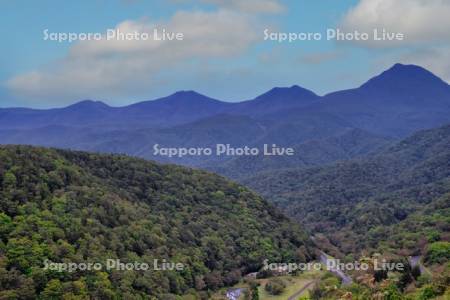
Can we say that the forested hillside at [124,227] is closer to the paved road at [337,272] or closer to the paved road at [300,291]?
the paved road at [337,272]

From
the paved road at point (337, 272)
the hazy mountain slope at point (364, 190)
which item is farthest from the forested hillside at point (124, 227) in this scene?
the hazy mountain slope at point (364, 190)

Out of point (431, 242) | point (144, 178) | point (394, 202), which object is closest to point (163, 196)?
point (144, 178)

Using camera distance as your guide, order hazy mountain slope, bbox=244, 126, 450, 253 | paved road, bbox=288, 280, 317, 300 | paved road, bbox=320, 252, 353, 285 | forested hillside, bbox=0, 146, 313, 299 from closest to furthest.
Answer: forested hillside, bbox=0, 146, 313, 299 < paved road, bbox=288, 280, 317, 300 < paved road, bbox=320, 252, 353, 285 < hazy mountain slope, bbox=244, 126, 450, 253

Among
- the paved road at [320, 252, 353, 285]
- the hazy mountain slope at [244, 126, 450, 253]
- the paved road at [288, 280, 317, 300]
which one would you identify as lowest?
the paved road at [288, 280, 317, 300]

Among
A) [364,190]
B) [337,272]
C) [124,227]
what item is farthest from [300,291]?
[364,190]

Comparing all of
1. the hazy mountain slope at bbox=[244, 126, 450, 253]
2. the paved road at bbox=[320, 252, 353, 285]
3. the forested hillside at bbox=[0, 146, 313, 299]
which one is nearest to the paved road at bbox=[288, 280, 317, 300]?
the paved road at bbox=[320, 252, 353, 285]

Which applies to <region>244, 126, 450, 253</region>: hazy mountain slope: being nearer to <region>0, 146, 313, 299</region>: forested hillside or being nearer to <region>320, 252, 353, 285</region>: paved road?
<region>320, 252, 353, 285</region>: paved road

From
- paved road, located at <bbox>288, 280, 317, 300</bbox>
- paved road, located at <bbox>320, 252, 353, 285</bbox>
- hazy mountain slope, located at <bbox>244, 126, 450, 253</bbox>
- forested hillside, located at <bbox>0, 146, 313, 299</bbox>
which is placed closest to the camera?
forested hillside, located at <bbox>0, 146, 313, 299</bbox>

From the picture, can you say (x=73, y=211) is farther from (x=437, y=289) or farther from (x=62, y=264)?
(x=437, y=289)
